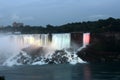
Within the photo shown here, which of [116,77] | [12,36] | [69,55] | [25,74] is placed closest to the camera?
[116,77]

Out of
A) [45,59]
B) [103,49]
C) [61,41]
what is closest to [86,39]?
[103,49]

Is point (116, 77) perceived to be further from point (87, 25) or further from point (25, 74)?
point (87, 25)

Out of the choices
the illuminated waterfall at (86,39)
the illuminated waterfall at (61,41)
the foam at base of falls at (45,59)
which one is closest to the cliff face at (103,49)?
the illuminated waterfall at (86,39)

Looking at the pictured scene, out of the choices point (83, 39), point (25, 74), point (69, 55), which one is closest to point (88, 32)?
point (83, 39)

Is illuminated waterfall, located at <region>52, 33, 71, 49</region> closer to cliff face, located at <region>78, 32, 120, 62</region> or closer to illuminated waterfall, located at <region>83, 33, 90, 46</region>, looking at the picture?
illuminated waterfall, located at <region>83, 33, 90, 46</region>

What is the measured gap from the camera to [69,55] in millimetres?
137625

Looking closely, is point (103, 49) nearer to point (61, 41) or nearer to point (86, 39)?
point (86, 39)

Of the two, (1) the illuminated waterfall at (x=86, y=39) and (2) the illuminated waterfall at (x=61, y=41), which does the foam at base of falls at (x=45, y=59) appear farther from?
(1) the illuminated waterfall at (x=86, y=39)

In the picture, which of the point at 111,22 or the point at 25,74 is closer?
the point at 25,74

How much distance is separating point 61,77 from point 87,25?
222 feet

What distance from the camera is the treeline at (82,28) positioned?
150m

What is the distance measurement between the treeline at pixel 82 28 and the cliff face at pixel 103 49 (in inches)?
87.5

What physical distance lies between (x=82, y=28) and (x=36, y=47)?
1546 centimetres

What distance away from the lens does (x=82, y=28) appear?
152750 mm
